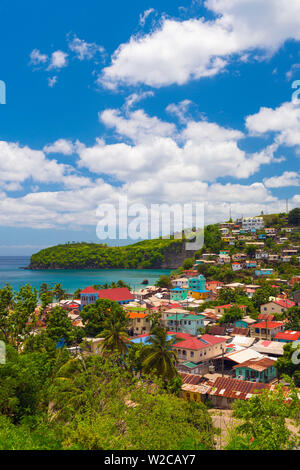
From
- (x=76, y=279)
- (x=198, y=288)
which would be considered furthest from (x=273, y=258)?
(x=76, y=279)

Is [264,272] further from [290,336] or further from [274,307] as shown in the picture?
[290,336]

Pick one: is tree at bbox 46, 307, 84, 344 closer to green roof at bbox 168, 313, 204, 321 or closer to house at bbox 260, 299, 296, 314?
green roof at bbox 168, 313, 204, 321

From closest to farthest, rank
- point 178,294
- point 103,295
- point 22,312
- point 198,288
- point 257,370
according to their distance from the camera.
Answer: point 22,312 < point 257,370 < point 103,295 < point 178,294 < point 198,288

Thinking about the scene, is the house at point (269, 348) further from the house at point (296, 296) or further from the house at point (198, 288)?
the house at point (198, 288)

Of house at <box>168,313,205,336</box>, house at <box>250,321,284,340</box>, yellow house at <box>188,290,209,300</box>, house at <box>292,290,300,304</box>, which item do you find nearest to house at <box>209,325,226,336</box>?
house at <box>168,313,205,336</box>

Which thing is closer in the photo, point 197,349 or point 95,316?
point 197,349

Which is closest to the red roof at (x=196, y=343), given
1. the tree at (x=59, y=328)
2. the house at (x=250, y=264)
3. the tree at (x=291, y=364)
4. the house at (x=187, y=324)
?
the tree at (x=291, y=364)

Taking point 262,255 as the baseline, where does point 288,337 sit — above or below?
below
